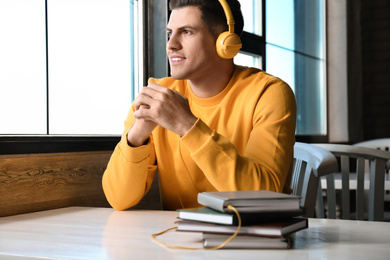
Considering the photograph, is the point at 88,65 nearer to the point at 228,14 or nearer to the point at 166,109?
the point at 228,14

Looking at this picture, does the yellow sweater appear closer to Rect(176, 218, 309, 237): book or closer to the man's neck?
the man's neck

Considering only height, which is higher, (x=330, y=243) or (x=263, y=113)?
(x=263, y=113)

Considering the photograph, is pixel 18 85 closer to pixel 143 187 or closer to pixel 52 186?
pixel 52 186

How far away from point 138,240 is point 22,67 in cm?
97

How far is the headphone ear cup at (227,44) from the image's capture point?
1.53 meters

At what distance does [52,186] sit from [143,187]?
0.34 meters

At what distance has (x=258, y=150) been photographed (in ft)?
4.63

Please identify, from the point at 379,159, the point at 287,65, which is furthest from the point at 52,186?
the point at 287,65

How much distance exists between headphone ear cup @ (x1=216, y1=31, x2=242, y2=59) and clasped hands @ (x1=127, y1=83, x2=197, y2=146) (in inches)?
10.8

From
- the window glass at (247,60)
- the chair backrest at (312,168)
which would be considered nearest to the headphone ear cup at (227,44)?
the chair backrest at (312,168)

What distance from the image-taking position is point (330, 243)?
1017 mm

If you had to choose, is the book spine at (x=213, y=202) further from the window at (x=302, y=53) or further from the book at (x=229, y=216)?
the window at (x=302, y=53)

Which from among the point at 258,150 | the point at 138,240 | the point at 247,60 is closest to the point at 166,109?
the point at 258,150

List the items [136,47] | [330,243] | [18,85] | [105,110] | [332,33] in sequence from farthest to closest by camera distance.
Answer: [332,33], [136,47], [105,110], [18,85], [330,243]
